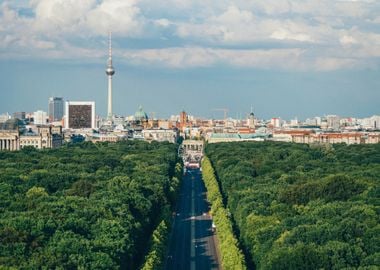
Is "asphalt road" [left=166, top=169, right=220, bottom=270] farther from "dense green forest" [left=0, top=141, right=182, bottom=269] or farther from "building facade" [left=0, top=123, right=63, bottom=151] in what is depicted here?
"building facade" [left=0, top=123, right=63, bottom=151]

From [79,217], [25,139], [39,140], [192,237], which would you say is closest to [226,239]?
[79,217]

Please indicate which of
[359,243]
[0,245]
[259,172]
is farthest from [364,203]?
[259,172]

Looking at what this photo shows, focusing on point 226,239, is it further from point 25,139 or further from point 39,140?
point 25,139

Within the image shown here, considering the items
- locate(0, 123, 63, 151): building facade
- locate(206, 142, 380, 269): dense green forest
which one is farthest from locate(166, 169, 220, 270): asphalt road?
locate(0, 123, 63, 151): building facade

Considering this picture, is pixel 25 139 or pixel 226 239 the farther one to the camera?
pixel 25 139

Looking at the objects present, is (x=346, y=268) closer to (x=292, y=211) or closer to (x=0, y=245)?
(x=0, y=245)
